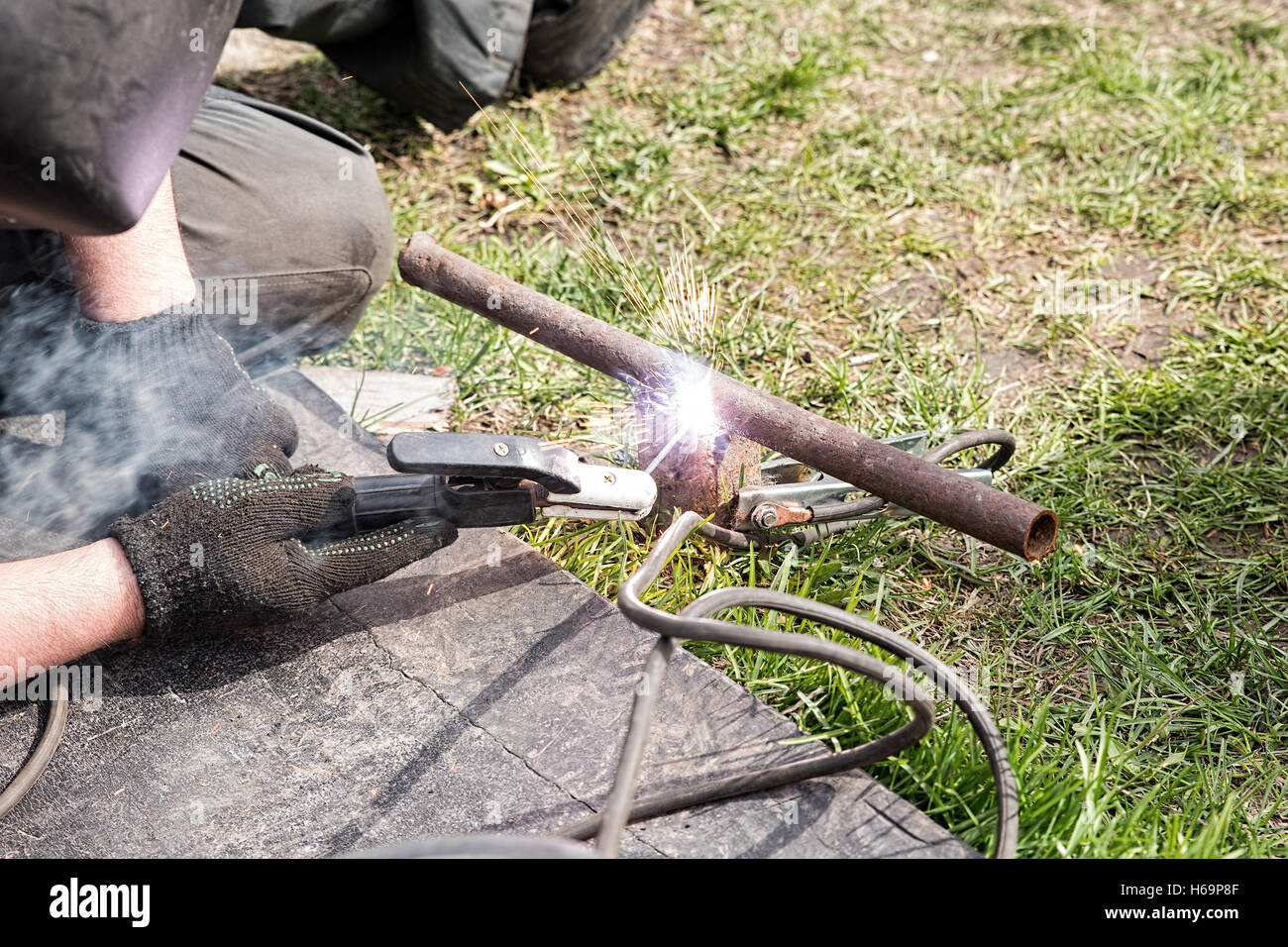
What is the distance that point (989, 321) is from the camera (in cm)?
273

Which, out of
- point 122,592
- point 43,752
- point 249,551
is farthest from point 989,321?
point 43,752

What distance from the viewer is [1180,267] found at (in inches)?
113

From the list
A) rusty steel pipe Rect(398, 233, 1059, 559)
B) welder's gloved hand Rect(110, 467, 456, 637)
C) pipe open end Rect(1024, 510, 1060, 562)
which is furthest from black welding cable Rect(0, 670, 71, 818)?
pipe open end Rect(1024, 510, 1060, 562)

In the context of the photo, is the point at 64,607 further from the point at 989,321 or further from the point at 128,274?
the point at 989,321

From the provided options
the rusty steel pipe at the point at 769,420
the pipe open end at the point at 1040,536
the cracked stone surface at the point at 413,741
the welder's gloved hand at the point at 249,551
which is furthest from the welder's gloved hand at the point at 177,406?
the pipe open end at the point at 1040,536

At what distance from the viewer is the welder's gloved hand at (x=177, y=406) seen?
6.14 ft

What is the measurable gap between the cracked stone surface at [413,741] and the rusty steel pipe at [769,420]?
42 centimetres

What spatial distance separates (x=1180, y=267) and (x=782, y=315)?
1.14 m

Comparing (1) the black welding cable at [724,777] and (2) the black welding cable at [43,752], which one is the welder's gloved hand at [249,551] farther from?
(1) the black welding cable at [724,777]

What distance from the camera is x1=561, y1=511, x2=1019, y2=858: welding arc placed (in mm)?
1411

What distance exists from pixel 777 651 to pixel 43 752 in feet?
3.84

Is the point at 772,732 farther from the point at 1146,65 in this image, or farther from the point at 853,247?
the point at 1146,65

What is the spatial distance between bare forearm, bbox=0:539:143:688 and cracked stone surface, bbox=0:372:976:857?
0.43 ft

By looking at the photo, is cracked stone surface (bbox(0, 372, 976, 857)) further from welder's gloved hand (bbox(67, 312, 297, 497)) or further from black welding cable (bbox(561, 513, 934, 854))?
welder's gloved hand (bbox(67, 312, 297, 497))
